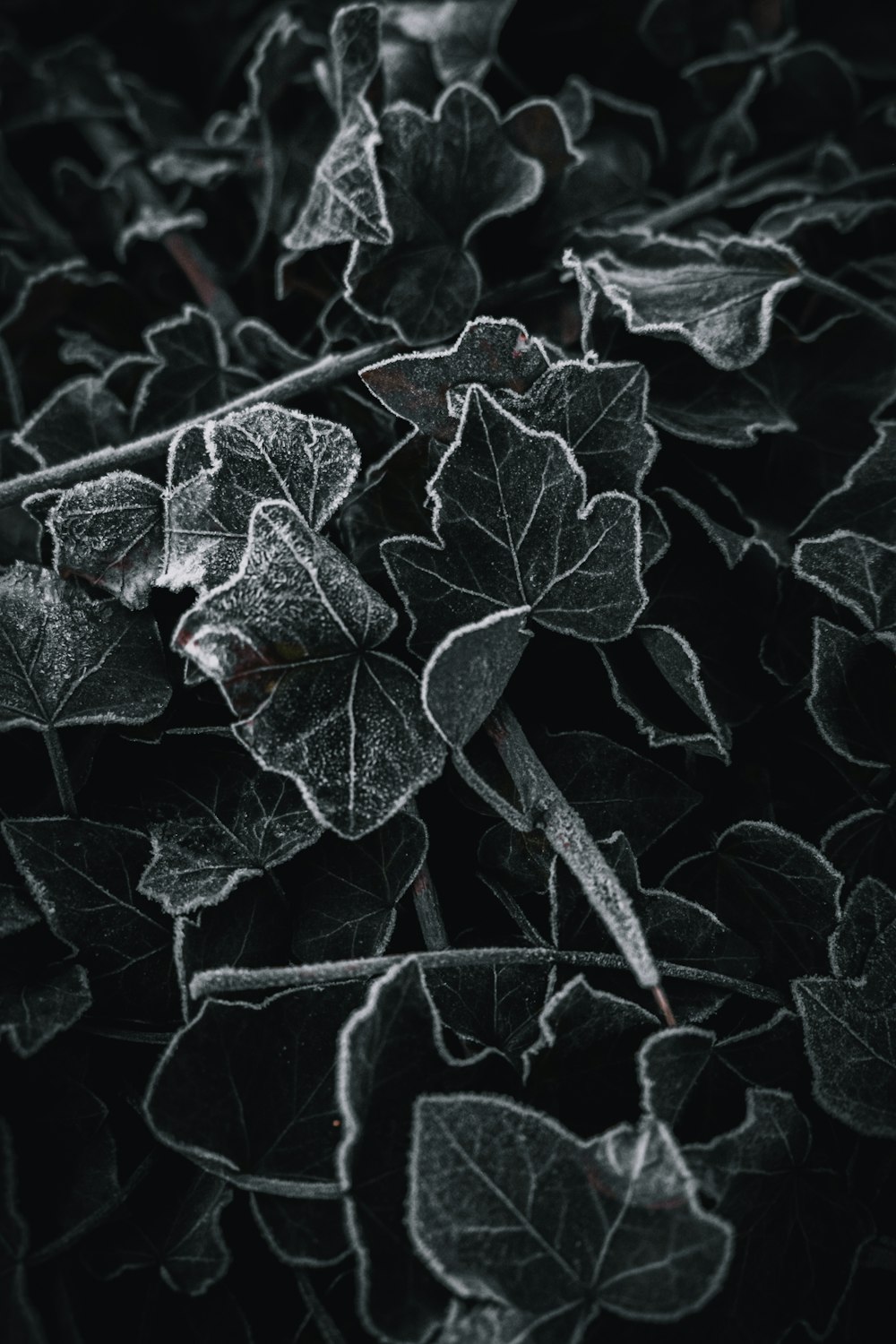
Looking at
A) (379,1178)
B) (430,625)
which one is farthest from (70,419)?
(379,1178)

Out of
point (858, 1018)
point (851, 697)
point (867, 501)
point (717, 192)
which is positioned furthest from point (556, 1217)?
point (717, 192)

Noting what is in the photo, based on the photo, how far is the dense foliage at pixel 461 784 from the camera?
44cm

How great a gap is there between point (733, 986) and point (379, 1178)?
0.19m

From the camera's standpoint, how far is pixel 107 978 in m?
0.51

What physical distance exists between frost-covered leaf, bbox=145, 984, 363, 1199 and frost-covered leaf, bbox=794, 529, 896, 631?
0.30 meters

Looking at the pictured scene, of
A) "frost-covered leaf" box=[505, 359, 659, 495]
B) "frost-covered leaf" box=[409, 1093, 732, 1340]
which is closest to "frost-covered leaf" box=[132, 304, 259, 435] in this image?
"frost-covered leaf" box=[505, 359, 659, 495]

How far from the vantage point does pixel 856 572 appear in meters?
0.54

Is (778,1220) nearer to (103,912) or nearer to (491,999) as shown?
(491,999)

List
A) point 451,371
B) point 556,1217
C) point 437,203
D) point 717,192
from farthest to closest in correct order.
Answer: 1. point 717,192
2. point 437,203
3. point 451,371
4. point 556,1217

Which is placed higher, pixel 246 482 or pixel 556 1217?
pixel 246 482

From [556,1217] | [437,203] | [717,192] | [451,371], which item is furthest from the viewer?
[717,192]

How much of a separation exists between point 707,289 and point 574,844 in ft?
1.03

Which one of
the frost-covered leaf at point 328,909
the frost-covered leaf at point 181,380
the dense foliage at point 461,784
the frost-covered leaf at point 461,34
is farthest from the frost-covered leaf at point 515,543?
the frost-covered leaf at point 461,34

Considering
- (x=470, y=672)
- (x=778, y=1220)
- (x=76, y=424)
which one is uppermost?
(x=76, y=424)
